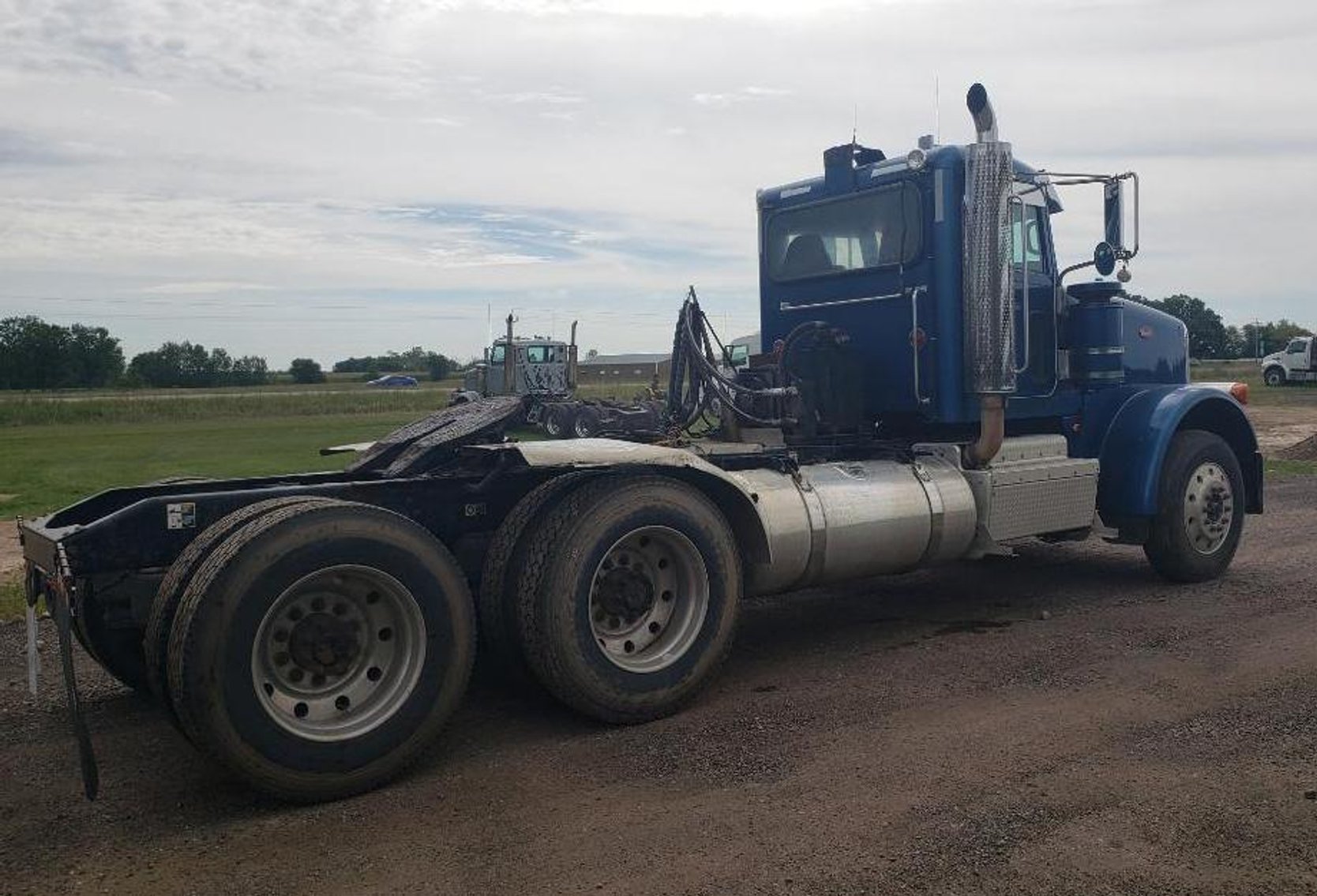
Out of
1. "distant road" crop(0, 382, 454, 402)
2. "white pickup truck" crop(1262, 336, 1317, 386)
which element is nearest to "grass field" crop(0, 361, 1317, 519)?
"white pickup truck" crop(1262, 336, 1317, 386)

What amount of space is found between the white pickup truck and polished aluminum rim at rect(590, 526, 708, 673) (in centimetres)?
4692

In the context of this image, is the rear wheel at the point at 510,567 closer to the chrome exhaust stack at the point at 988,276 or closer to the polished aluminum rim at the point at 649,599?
the polished aluminum rim at the point at 649,599

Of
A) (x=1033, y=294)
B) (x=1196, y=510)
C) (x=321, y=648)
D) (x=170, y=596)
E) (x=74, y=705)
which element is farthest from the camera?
(x=1196, y=510)

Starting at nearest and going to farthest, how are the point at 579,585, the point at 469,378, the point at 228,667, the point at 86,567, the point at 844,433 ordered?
1. the point at 228,667
2. the point at 86,567
3. the point at 579,585
4. the point at 844,433
5. the point at 469,378

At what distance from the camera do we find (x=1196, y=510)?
8398 millimetres

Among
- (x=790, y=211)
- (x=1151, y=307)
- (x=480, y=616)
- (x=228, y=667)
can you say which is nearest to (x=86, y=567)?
(x=228, y=667)

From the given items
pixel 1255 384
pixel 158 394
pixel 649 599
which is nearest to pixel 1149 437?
pixel 649 599

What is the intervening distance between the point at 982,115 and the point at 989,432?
205 centimetres

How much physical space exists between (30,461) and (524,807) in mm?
21443

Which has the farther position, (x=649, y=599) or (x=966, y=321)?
(x=966, y=321)

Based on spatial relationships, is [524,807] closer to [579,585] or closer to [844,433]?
[579,585]

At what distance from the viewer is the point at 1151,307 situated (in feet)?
29.2

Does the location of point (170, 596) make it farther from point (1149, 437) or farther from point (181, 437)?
point (181, 437)

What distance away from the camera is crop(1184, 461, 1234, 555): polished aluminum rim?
837 centimetres
